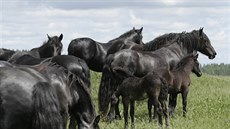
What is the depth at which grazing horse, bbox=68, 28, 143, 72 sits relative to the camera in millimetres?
17172

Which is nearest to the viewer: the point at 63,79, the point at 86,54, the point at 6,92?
the point at 6,92

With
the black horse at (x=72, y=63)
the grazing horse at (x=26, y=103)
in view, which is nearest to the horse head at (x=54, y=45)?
the black horse at (x=72, y=63)

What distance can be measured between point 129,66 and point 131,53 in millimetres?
321

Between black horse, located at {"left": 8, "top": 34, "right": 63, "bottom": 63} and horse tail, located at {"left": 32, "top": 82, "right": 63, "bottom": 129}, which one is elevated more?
horse tail, located at {"left": 32, "top": 82, "right": 63, "bottom": 129}

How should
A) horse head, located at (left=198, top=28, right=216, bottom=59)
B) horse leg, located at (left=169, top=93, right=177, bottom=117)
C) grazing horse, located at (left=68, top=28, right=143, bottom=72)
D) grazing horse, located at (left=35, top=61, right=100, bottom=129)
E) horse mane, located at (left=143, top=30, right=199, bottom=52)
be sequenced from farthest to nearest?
grazing horse, located at (left=68, top=28, right=143, bottom=72), horse head, located at (left=198, top=28, right=216, bottom=59), horse mane, located at (left=143, top=30, right=199, bottom=52), horse leg, located at (left=169, top=93, right=177, bottom=117), grazing horse, located at (left=35, top=61, right=100, bottom=129)

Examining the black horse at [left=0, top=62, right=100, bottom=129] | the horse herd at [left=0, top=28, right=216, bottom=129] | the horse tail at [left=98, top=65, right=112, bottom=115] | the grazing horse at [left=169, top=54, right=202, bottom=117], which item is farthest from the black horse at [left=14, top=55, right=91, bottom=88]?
the black horse at [left=0, top=62, right=100, bottom=129]

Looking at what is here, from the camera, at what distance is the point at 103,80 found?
12109mm

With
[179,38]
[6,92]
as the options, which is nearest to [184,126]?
[179,38]

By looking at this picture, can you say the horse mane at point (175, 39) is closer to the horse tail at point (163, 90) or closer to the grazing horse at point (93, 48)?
the grazing horse at point (93, 48)

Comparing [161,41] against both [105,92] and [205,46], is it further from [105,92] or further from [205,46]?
[105,92]

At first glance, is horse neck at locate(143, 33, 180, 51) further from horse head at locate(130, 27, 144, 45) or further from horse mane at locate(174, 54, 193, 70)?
horse head at locate(130, 27, 144, 45)

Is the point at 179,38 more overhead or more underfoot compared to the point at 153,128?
more overhead

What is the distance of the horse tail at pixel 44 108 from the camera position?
4.55m

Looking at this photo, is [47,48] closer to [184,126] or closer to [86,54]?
[86,54]
